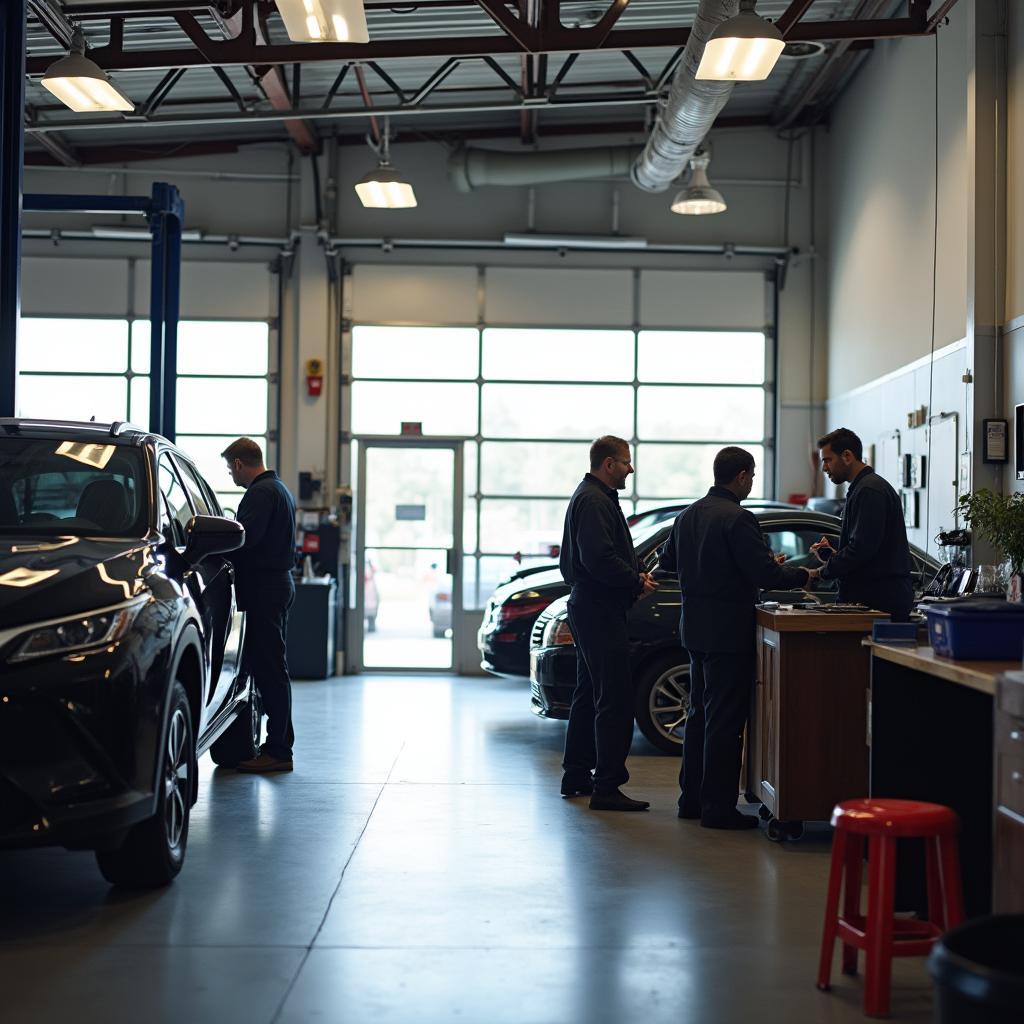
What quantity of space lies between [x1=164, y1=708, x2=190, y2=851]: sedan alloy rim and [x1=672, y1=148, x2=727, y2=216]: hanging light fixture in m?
8.27

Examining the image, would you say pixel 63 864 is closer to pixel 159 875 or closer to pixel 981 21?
pixel 159 875

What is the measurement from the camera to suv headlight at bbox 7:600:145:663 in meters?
4.07

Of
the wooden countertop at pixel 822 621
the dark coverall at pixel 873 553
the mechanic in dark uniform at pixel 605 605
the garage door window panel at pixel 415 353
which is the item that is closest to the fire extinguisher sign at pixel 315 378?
the garage door window panel at pixel 415 353

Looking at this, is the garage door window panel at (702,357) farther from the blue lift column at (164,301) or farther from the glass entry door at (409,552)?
the blue lift column at (164,301)

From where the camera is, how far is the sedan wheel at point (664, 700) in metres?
8.03

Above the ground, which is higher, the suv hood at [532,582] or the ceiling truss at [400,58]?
the ceiling truss at [400,58]

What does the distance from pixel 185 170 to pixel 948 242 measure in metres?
8.32

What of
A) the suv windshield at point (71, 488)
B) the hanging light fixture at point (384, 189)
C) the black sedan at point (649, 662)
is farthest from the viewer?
the hanging light fixture at point (384, 189)

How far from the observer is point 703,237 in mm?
14148

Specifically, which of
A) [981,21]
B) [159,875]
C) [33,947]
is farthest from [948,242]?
[33,947]

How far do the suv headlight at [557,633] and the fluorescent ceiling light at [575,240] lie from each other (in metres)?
6.77

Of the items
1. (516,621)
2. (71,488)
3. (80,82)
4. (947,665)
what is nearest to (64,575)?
(71,488)

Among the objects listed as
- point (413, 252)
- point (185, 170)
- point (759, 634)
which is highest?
point (185, 170)

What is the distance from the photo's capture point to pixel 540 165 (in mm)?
13414
